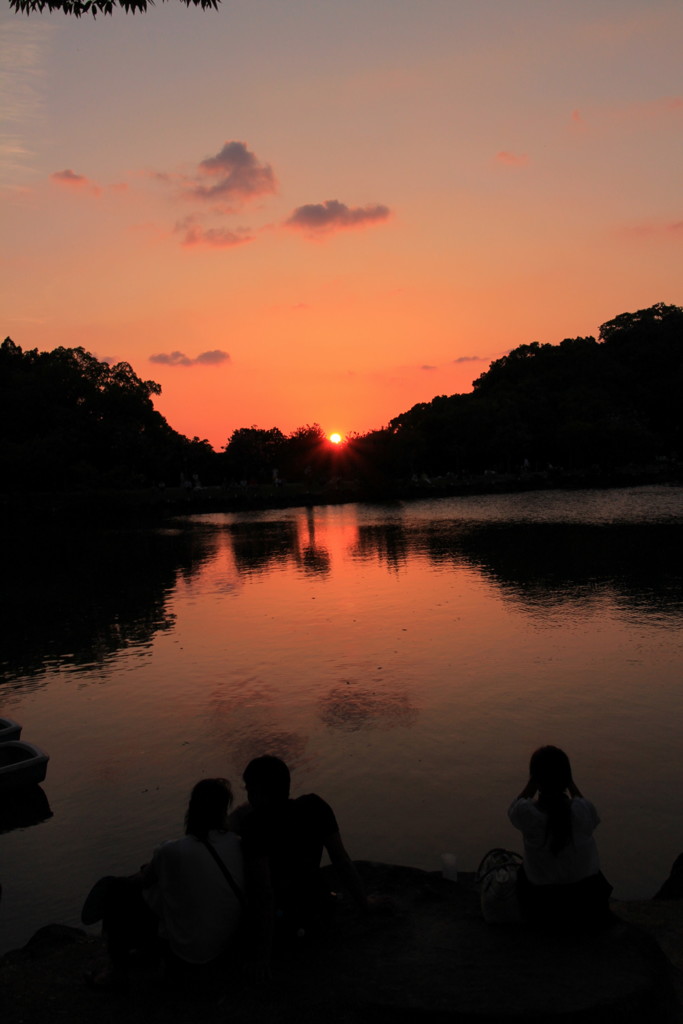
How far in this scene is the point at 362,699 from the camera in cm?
1352

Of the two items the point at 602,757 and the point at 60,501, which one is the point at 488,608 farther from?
the point at 60,501

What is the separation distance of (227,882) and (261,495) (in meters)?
80.7

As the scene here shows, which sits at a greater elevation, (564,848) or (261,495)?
(261,495)

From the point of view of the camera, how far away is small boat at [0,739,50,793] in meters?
9.80

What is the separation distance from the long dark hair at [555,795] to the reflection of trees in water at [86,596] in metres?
13.9

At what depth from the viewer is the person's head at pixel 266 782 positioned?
17.2 ft

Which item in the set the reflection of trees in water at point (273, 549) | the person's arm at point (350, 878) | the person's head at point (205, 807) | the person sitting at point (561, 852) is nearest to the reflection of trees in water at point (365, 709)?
the person's arm at point (350, 878)

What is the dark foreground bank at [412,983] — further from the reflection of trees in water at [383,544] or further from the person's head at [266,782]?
the reflection of trees in water at [383,544]

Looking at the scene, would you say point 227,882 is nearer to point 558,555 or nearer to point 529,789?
point 529,789

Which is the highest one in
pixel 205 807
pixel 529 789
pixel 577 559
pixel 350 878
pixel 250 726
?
pixel 205 807

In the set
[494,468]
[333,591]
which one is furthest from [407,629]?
[494,468]

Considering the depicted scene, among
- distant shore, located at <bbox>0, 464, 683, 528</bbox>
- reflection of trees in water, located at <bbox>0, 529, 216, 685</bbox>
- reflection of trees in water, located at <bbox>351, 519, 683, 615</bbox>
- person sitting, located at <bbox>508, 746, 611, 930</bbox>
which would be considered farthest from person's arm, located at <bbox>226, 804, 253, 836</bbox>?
distant shore, located at <bbox>0, 464, 683, 528</bbox>

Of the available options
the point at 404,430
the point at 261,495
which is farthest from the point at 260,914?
the point at 404,430

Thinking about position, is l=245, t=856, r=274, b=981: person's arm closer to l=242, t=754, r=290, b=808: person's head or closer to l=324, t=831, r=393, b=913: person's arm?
l=242, t=754, r=290, b=808: person's head
